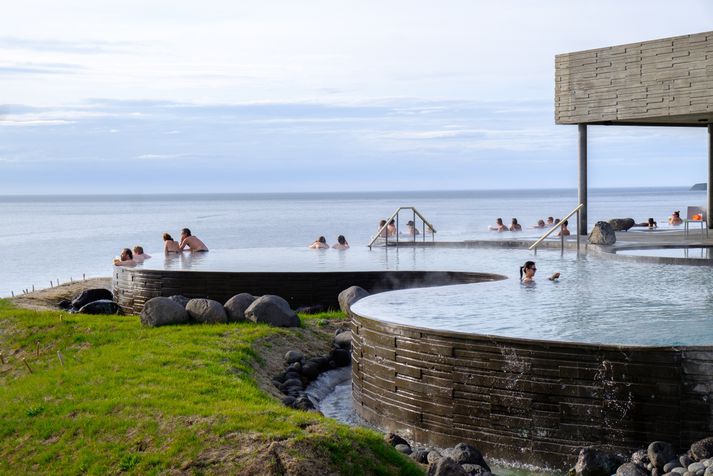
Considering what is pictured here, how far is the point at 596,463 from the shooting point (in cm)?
786

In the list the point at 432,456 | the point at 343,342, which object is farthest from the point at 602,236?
the point at 432,456

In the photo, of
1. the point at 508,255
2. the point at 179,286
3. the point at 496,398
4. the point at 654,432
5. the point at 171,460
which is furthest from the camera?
the point at 508,255

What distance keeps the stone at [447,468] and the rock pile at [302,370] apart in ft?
9.20

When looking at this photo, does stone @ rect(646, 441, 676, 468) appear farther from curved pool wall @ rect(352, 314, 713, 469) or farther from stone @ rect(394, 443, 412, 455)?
stone @ rect(394, 443, 412, 455)

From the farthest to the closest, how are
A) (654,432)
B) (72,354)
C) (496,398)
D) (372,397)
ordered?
(72,354)
(372,397)
(496,398)
(654,432)

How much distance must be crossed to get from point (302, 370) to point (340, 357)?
0.92 meters

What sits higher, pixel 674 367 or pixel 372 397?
pixel 674 367

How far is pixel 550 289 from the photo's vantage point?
486 inches

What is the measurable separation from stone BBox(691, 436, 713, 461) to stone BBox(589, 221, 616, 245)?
11.2m

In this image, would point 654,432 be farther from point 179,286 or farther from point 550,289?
point 179,286

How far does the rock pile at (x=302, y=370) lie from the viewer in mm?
10461

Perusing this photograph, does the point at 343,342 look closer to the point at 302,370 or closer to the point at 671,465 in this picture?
the point at 302,370

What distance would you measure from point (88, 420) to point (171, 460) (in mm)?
1455

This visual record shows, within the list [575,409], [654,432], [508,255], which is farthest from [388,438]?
[508,255]
